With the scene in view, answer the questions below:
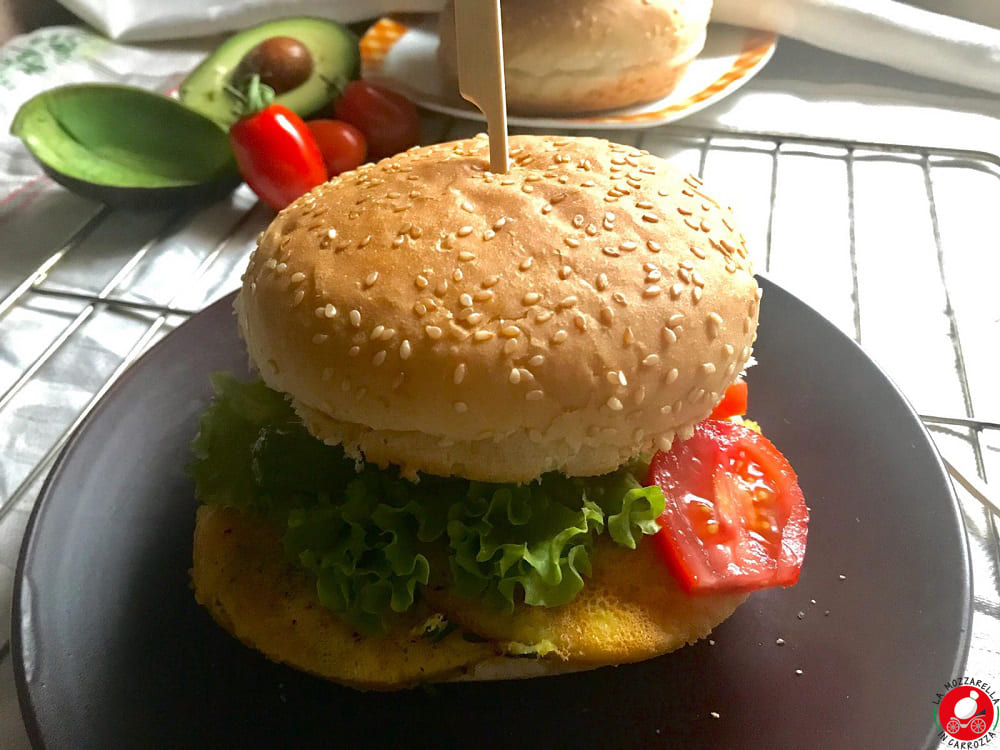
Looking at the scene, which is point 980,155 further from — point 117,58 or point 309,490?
point 117,58

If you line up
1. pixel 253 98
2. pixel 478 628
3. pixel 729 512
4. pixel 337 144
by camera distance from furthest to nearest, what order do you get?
pixel 337 144 < pixel 253 98 < pixel 729 512 < pixel 478 628

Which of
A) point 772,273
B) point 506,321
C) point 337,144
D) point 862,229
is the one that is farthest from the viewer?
point 337,144

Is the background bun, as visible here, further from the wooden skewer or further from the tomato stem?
the wooden skewer

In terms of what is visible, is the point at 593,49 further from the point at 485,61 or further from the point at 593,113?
the point at 485,61

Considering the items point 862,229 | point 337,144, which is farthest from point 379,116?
point 862,229

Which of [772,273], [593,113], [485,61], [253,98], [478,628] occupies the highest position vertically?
[485,61]

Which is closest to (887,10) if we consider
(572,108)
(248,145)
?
(572,108)

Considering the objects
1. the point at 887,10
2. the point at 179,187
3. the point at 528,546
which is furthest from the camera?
the point at 887,10

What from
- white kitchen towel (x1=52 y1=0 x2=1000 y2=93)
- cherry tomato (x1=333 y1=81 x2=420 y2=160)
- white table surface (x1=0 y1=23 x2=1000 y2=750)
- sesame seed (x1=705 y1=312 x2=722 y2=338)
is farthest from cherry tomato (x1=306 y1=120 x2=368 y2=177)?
sesame seed (x1=705 y1=312 x2=722 y2=338)
